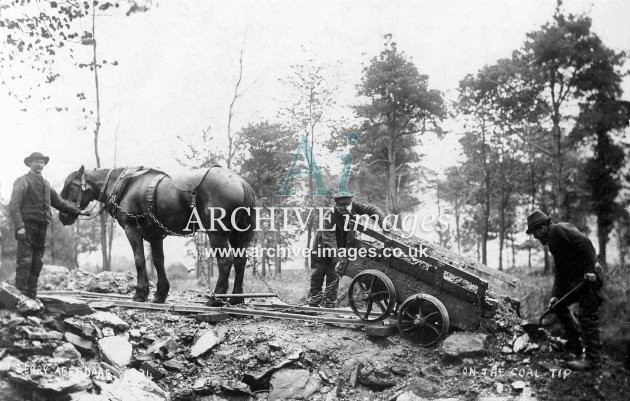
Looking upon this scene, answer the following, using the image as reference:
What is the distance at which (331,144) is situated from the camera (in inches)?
925

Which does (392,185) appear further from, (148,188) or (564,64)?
(148,188)

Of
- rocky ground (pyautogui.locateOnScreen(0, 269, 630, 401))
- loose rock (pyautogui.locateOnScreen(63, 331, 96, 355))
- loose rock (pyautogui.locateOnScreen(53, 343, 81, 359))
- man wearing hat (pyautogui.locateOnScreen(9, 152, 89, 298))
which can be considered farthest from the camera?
man wearing hat (pyautogui.locateOnScreen(9, 152, 89, 298))

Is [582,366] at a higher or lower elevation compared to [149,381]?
higher

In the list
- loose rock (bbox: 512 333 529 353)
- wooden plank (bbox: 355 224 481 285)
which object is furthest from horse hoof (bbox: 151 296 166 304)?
loose rock (bbox: 512 333 529 353)

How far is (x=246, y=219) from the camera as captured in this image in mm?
7797

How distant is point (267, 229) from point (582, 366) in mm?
21309

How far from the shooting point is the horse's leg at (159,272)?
7.93 metres

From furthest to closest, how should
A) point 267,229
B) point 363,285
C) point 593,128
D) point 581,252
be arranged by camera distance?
point 267,229, point 593,128, point 363,285, point 581,252

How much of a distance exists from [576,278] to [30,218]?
23.0 ft

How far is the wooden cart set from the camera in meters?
5.96

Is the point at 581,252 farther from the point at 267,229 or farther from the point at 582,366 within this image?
the point at 267,229

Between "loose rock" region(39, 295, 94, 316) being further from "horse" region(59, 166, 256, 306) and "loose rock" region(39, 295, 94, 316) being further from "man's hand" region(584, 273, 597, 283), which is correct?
"man's hand" region(584, 273, 597, 283)

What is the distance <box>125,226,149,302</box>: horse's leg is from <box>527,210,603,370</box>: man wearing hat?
19.3 feet

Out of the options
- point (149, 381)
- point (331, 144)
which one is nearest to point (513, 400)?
point (149, 381)
